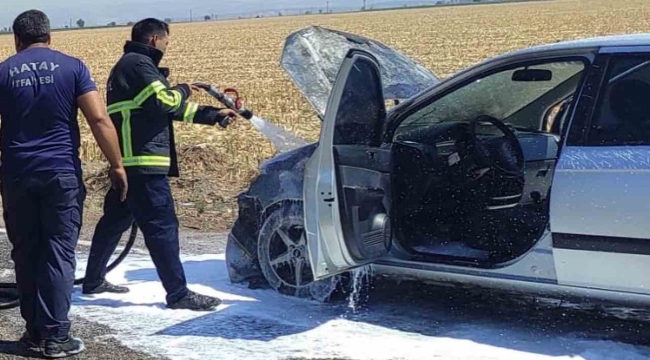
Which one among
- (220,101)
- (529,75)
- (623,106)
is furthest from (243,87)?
(623,106)

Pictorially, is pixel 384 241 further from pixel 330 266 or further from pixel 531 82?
pixel 531 82

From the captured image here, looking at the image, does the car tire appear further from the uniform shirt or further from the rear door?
the rear door

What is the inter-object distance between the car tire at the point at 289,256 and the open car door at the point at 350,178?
499 mm

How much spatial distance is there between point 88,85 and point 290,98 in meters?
15.2

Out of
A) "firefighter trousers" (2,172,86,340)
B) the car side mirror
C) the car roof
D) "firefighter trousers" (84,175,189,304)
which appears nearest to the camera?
the car roof

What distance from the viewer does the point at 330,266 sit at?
552 cm

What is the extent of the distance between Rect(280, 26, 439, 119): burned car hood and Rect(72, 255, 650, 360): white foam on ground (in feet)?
4.06

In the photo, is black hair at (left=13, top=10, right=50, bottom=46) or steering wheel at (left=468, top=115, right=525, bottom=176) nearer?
black hair at (left=13, top=10, right=50, bottom=46)

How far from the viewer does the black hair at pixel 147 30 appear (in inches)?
240

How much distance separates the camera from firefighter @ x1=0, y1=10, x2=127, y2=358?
17.2ft

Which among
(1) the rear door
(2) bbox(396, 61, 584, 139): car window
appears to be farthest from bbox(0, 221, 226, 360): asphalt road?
(1) the rear door

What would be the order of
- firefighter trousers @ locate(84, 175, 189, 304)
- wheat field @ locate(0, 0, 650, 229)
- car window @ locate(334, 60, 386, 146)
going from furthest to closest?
wheat field @ locate(0, 0, 650, 229), firefighter trousers @ locate(84, 175, 189, 304), car window @ locate(334, 60, 386, 146)

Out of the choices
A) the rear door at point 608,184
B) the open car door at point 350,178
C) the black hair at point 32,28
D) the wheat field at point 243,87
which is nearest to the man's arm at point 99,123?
the black hair at point 32,28

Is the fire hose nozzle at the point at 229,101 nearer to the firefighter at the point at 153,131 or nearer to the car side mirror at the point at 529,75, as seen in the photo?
the firefighter at the point at 153,131
